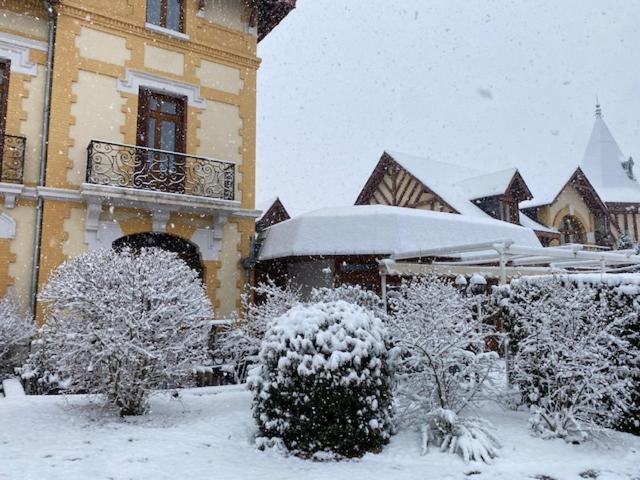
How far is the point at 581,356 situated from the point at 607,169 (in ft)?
103

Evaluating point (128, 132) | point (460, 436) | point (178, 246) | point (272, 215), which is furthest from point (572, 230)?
point (460, 436)

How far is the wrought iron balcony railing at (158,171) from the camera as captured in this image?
30.3ft

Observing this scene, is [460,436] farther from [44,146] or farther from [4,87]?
[4,87]

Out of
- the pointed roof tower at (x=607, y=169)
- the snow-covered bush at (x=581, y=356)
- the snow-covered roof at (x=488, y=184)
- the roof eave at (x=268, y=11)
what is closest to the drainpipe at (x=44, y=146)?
the roof eave at (x=268, y=11)

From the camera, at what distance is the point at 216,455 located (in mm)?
4285

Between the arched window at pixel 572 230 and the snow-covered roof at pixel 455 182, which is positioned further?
the arched window at pixel 572 230

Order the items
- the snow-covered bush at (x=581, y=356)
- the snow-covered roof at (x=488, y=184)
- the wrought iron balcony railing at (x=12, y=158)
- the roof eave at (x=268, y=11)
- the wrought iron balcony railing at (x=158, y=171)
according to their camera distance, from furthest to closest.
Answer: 1. the snow-covered roof at (x=488, y=184)
2. the roof eave at (x=268, y=11)
3. the wrought iron balcony railing at (x=158, y=171)
4. the wrought iron balcony railing at (x=12, y=158)
5. the snow-covered bush at (x=581, y=356)

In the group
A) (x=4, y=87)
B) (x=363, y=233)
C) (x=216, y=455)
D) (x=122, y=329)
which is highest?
(x=4, y=87)

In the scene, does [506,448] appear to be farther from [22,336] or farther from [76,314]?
[22,336]

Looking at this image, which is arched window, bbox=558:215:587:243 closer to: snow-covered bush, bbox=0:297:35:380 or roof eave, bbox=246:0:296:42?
roof eave, bbox=246:0:296:42

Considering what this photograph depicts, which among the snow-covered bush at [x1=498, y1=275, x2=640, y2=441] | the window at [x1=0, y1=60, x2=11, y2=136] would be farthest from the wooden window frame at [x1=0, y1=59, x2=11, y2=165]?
the snow-covered bush at [x1=498, y1=275, x2=640, y2=441]

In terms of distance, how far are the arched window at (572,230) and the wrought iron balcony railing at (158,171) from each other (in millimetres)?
18576

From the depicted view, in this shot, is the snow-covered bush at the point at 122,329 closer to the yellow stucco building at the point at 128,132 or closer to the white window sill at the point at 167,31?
the yellow stucco building at the point at 128,132

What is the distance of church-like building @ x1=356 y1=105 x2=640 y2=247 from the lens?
65.7ft
